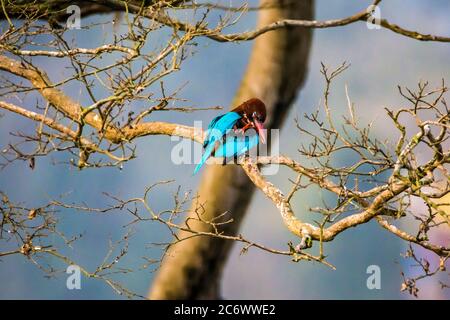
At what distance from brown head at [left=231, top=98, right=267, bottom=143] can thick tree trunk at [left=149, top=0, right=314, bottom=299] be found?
111 cm

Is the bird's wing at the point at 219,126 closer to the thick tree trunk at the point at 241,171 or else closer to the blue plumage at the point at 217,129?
the blue plumage at the point at 217,129

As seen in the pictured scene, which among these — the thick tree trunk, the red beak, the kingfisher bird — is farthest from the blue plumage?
the thick tree trunk

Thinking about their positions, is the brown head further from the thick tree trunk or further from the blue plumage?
the thick tree trunk

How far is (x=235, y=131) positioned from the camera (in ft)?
12.0

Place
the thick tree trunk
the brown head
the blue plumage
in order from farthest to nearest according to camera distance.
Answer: the thick tree trunk, the brown head, the blue plumage

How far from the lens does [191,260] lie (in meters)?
5.02

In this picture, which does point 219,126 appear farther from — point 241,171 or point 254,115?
point 241,171

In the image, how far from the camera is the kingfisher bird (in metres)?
3.61

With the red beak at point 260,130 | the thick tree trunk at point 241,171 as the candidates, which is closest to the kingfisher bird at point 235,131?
the red beak at point 260,130

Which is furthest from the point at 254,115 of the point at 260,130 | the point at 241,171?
the point at 241,171

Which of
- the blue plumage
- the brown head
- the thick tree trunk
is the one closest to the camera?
the blue plumage

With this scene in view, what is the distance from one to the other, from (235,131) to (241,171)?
1327 mm

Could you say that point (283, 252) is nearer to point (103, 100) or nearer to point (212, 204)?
point (103, 100)

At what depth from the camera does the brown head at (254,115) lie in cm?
370
